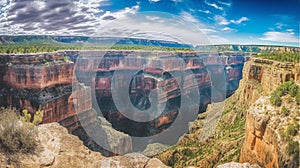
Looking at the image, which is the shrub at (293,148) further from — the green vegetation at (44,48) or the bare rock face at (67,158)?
the green vegetation at (44,48)

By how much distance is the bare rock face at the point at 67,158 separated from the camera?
1086 centimetres

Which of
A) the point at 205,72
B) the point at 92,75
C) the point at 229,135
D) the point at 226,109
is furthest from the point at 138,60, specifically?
the point at 229,135

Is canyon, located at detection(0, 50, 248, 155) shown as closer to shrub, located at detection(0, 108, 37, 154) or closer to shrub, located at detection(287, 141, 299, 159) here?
shrub, located at detection(0, 108, 37, 154)

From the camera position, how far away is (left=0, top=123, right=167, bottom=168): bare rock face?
35.6 feet

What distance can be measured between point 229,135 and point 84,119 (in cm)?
2139

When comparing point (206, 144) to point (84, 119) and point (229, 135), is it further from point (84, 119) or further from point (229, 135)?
point (84, 119)

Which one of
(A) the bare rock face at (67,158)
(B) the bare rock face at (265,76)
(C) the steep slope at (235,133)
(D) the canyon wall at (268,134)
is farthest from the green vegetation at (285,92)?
(A) the bare rock face at (67,158)

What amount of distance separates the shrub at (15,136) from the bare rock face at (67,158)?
17.0 inches

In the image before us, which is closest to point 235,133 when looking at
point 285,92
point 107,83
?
point 285,92

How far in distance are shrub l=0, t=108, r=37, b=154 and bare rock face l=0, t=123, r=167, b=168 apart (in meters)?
0.43

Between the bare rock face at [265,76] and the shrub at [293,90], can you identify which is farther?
the bare rock face at [265,76]

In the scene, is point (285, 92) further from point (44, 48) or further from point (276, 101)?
point (44, 48)

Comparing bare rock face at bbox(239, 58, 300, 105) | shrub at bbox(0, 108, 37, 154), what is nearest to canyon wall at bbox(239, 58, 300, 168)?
→ bare rock face at bbox(239, 58, 300, 105)

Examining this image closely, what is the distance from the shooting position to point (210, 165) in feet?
81.1
